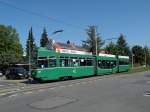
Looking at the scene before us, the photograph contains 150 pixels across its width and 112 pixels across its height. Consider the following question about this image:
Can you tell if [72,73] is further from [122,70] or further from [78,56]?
[122,70]

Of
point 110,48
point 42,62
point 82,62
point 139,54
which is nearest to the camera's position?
point 42,62

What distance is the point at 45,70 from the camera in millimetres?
29031

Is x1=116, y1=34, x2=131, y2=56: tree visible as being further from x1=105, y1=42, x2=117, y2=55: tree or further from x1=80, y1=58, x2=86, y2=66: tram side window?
x1=80, y1=58, x2=86, y2=66: tram side window

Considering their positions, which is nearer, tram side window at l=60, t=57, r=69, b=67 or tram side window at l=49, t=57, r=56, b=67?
tram side window at l=49, t=57, r=56, b=67

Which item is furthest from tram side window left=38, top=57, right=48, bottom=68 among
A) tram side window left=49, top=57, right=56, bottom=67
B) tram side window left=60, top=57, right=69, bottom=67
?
tram side window left=60, top=57, right=69, bottom=67

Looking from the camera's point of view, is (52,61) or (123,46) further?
(123,46)

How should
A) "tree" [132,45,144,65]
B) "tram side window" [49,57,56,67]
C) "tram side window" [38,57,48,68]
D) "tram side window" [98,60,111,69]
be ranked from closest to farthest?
"tram side window" [38,57,48,68]
"tram side window" [49,57,56,67]
"tram side window" [98,60,111,69]
"tree" [132,45,144,65]

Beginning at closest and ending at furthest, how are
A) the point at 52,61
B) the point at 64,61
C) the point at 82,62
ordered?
the point at 52,61 → the point at 64,61 → the point at 82,62

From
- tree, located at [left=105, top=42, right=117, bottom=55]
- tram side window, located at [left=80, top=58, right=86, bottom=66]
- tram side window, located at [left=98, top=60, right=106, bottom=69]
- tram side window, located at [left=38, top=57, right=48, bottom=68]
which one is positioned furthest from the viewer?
tree, located at [left=105, top=42, right=117, bottom=55]

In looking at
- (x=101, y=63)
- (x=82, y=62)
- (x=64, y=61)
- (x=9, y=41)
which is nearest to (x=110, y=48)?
(x=9, y=41)

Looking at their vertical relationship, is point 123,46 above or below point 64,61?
above

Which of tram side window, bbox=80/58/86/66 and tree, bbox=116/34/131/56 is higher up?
tree, bbox=116/34/131/56

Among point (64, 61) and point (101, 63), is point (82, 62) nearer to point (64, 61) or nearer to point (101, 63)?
point (64, 61)

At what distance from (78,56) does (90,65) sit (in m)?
3.94
